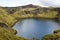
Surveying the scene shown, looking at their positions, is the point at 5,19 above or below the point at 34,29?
above

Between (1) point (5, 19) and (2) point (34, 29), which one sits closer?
(2) point (34, 29)

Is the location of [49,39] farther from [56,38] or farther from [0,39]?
[0,39]

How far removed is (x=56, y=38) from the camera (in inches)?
2648

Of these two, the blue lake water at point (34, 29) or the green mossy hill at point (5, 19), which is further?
the green mossy hill at point (5, 19)

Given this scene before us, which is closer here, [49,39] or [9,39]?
[9,39]

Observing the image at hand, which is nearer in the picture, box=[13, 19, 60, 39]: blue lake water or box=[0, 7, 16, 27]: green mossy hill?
box=[13, 19, 60, 39]: blue lake water

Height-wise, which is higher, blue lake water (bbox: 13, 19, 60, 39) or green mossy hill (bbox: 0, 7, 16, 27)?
green mossy hill (bbox: 0, 7, 16, 27)

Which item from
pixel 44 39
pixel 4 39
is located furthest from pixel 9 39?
pixel 44 39

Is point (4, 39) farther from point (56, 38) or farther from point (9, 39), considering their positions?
point (56, 38)

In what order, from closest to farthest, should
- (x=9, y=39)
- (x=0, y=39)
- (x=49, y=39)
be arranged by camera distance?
(x=0, y=39)
(x=9, y=39)
(x=49, y=39)

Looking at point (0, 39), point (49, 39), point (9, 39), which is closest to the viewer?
point (0, 39)

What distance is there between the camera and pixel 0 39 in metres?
49.0

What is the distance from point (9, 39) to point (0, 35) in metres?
3.33

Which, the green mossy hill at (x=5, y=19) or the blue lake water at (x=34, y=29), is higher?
the green mossy hill at (x=5, y=19)
